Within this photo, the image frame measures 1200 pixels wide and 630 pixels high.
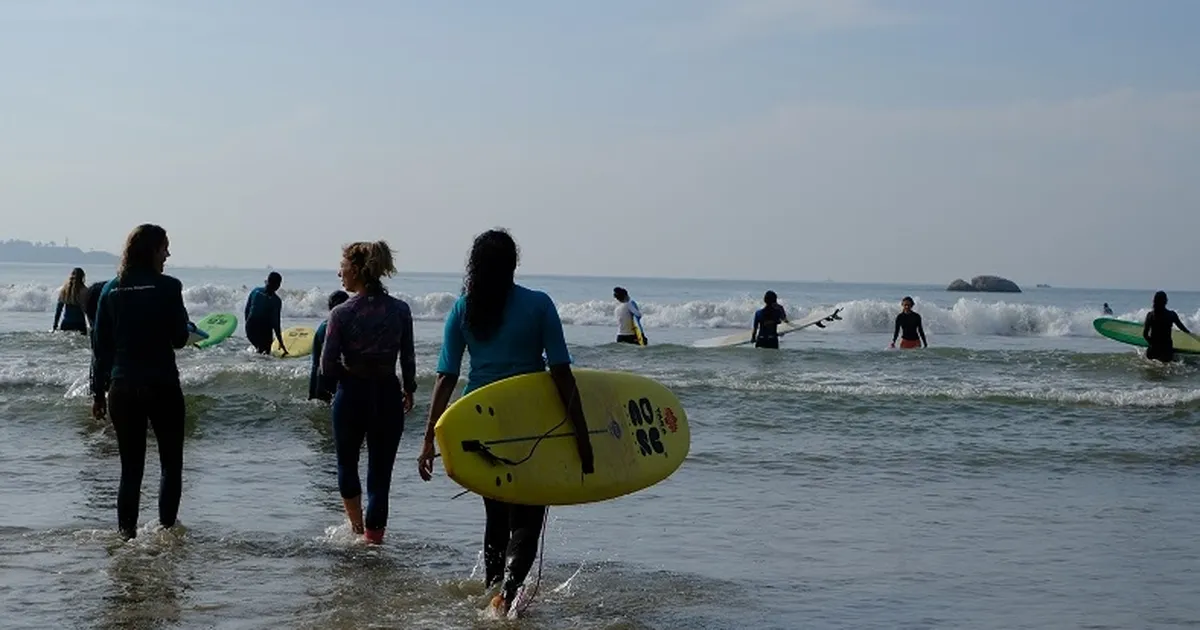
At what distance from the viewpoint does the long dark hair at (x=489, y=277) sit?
17.4ft

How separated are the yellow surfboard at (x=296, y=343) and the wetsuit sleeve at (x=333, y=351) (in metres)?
12.8

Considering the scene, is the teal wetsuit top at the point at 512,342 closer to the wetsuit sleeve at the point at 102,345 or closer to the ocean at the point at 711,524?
the ocean at the point at 711,524

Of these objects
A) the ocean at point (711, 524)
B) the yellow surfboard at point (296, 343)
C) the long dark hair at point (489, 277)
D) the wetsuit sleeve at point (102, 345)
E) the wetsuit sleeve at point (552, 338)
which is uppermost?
the long dark hair at point (489, 277)

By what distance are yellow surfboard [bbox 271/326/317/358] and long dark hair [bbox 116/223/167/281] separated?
12.8 metres

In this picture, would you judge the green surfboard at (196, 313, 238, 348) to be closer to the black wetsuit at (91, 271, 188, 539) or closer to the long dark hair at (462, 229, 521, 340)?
the black wetsuit at (91, 271, 188, 539)

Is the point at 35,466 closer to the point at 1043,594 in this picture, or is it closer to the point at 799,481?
the point at 799,481

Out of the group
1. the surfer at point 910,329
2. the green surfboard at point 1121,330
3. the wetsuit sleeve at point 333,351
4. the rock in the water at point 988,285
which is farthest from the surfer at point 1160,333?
the rock in the water at point 988,285

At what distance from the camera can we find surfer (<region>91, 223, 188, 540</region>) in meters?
6.59

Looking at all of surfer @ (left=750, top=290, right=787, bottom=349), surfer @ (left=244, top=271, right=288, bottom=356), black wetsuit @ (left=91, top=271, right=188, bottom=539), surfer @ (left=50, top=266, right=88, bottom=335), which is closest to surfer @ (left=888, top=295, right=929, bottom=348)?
surfer @ (left=750, top=290, right=787, bottom=349)

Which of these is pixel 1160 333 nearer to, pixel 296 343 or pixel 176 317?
pixel 296 343

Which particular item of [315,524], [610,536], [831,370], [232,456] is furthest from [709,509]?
[831,370]

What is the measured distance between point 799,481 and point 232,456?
4603mm

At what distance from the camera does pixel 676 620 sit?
584 centimetres

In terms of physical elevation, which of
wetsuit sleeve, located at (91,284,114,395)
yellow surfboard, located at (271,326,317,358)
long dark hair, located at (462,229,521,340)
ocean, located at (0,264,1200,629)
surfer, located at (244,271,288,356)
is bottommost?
ocean, located at (0,264,1200,629)
